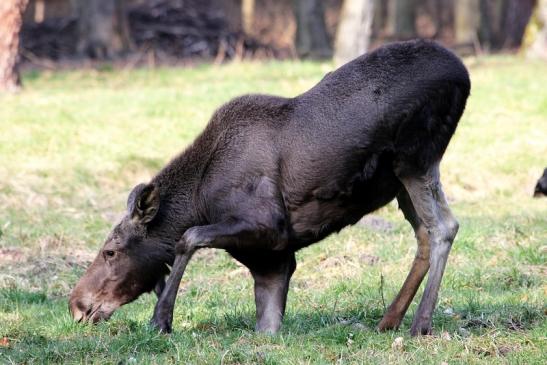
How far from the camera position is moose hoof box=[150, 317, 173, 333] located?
22.8 feet

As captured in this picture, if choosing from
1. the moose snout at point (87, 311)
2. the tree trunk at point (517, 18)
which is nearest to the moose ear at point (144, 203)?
the moose snout at point (87, 311)

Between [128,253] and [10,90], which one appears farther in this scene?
[10,90]

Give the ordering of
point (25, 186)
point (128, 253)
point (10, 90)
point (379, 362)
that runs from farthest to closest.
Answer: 1. point (10, 90)
2. point (25, 186)
3. point (128, 253)
4. point (379, 362)

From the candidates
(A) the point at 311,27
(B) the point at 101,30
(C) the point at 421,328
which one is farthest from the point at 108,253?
(A) the point at 311,27

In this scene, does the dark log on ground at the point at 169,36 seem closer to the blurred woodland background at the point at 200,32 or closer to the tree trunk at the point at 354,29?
the blurred woodland background at the point at 200,32

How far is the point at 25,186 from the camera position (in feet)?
42.4

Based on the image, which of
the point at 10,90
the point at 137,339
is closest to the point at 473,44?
the point at 10,90

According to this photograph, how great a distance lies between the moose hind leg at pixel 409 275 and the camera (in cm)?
725

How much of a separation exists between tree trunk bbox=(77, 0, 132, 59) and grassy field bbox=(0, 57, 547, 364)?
17.4 ft

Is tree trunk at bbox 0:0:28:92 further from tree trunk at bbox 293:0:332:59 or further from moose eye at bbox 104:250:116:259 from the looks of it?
tree trunk at bbox 293:0:332:59

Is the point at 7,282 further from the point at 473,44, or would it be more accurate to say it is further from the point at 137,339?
the point at 473,44

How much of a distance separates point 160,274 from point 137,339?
3.04 feet

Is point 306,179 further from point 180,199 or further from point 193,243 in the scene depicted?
point 180,199

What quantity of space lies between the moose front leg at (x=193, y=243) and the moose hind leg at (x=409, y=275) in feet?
3.83
